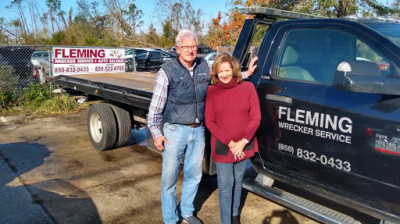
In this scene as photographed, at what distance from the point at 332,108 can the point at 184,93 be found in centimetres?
115

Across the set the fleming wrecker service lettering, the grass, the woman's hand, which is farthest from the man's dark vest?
the grass

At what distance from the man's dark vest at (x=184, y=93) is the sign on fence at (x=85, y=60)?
5.72 metres

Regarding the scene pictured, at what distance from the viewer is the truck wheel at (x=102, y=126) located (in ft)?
17.4

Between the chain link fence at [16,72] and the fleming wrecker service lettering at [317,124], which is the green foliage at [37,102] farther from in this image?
the fleming wrecker service lettering at [317,124]

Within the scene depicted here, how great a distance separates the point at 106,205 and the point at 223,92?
77.0 inches

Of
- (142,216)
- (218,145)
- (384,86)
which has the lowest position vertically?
(142,216)

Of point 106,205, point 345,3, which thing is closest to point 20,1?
point 345,3

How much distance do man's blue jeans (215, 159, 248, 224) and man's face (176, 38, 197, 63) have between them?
91cm

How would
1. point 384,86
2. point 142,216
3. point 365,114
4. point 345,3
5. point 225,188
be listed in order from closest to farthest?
point 384,86, point 365,114, point 225,188, point 142,216, point 345,3

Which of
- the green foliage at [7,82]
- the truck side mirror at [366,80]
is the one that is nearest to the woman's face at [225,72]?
the truck side mirror at [366,80]

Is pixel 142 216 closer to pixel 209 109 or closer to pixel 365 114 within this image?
pixel 209 109

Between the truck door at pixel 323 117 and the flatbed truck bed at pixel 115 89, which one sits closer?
the truck door at pixel 323 117

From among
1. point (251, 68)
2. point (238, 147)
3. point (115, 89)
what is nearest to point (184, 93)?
point (238, 147)

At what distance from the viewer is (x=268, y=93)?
Answer: 3.08m
